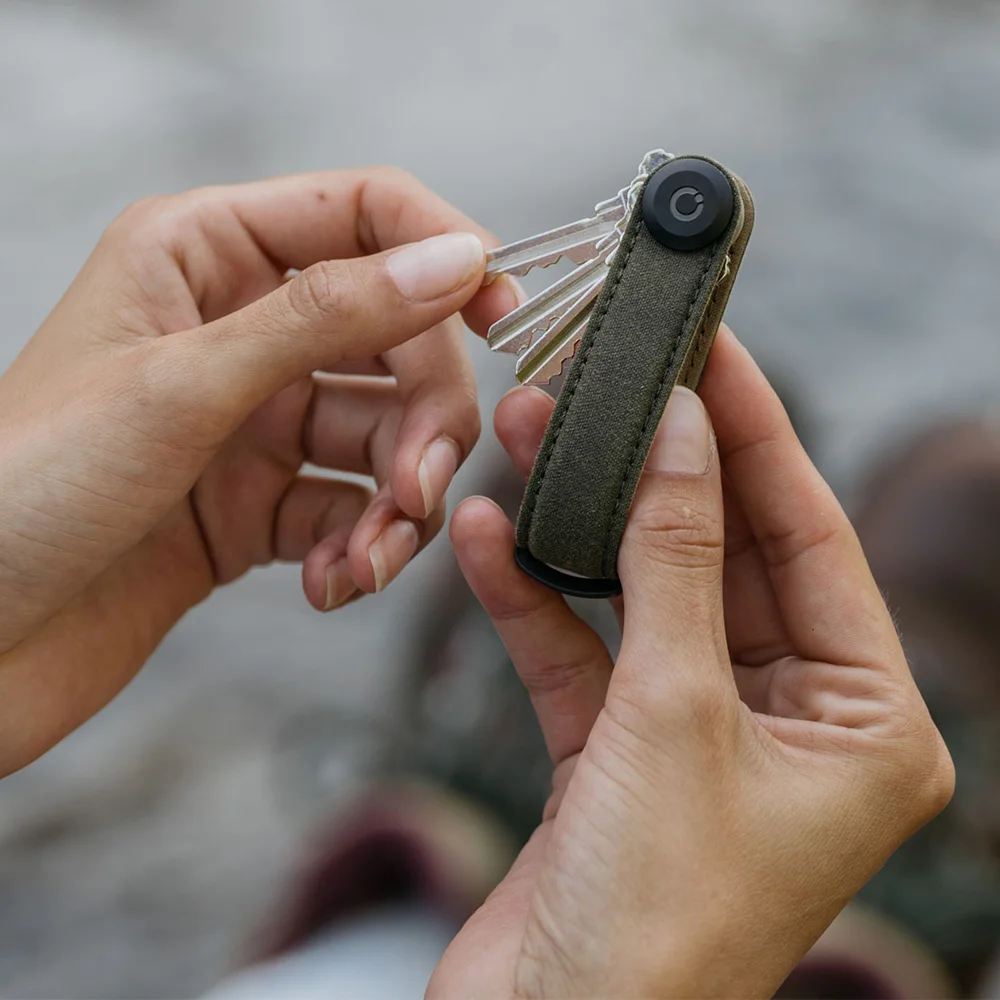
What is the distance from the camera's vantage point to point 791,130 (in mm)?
1590

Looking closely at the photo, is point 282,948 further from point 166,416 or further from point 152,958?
point 166,416

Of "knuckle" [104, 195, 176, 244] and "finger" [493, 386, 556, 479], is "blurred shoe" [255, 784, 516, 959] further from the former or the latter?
"knuckle" [104, 195, 176, 244]

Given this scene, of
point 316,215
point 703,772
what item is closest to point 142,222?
point 316,215

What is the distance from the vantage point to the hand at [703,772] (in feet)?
2.01

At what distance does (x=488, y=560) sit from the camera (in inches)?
31.1

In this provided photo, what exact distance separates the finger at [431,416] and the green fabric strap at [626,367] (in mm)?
187

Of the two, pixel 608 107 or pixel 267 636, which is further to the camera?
pixel 608 107

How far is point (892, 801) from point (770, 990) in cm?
17

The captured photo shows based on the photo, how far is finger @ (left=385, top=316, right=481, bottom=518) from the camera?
33.3 inches

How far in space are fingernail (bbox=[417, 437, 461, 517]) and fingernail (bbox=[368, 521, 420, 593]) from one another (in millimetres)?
43

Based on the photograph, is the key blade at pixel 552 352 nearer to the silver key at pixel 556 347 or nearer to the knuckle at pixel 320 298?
the silver key at pixel 556 347

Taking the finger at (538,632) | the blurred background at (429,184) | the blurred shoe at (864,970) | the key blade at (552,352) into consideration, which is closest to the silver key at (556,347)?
the key blade at (552,352)

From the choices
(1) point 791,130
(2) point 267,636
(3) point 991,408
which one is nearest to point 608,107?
(1) point 791,130

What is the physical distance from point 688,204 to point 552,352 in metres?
0.15
